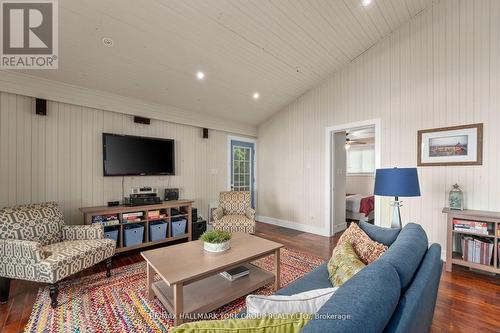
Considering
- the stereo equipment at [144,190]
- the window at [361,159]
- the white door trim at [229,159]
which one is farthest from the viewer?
the window at [361,159]

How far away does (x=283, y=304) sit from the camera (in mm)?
886

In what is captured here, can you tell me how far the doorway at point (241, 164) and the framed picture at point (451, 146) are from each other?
3.44 meters

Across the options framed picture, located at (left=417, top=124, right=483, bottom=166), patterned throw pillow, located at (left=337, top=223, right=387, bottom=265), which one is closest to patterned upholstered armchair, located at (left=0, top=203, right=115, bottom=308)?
patterned throw pillow, located at (left=337, top=223, right=387, bottom=265)

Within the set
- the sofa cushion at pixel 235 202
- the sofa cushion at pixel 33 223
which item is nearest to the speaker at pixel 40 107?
the sofa cushion at pixel 33 223

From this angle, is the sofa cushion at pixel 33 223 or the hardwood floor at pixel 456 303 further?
the sofa cushion at pixel 33 223

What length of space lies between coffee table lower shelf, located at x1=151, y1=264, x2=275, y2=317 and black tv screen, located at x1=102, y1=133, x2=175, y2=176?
6.70ft

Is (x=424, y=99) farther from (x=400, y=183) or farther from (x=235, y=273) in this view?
(x=235, y=273)

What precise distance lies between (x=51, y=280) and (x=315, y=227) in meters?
3.95

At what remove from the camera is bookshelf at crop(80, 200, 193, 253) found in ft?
9.76

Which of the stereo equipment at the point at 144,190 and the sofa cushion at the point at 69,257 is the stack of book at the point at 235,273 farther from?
the stereo equipment at the point at 144,190

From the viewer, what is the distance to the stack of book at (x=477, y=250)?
8.31ft

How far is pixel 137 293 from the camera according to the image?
223cm

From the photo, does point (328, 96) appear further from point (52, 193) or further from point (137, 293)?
point (52, 193)

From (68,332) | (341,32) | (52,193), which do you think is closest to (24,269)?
(68,332)
